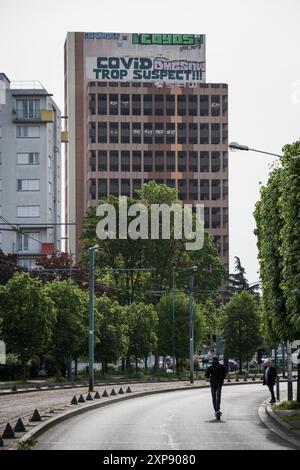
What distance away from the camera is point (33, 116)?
141 m

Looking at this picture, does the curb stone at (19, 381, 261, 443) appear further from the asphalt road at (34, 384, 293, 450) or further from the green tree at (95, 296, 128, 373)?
the green tree at (95, 296, 128, 373)

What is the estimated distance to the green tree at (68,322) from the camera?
8062cm

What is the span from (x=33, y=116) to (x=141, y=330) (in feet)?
163

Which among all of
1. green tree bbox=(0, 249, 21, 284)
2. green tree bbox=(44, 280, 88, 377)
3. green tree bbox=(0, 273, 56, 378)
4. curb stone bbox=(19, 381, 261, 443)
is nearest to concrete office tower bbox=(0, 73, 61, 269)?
green tree bbox=(0, 249, 21, 284)

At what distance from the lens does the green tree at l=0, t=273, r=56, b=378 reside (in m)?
74.2

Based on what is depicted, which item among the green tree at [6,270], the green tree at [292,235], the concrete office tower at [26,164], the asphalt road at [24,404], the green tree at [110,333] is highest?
the concrete office tower at [26,164]

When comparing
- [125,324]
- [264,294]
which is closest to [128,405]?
[264,294]

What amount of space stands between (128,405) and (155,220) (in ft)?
241

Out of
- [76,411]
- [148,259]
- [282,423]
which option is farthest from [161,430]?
[148,259]

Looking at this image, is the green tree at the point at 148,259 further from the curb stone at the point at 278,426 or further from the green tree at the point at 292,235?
the green tree at the point at 292,235

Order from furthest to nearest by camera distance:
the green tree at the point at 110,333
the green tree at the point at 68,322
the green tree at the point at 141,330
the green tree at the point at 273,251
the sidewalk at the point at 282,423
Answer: the green tree at the point at 141,330 → the green tree at the point at 110,333 → the green tree at the point at 68,322 → the green tree at the point at 273,251 → the sidewalk at the point at 282,423

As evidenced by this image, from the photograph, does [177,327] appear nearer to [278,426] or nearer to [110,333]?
[110,333]

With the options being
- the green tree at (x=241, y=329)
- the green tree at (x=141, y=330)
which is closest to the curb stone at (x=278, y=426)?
the green tree at (x=141, y=330)

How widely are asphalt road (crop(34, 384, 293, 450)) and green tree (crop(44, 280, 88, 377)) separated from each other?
113 ft
